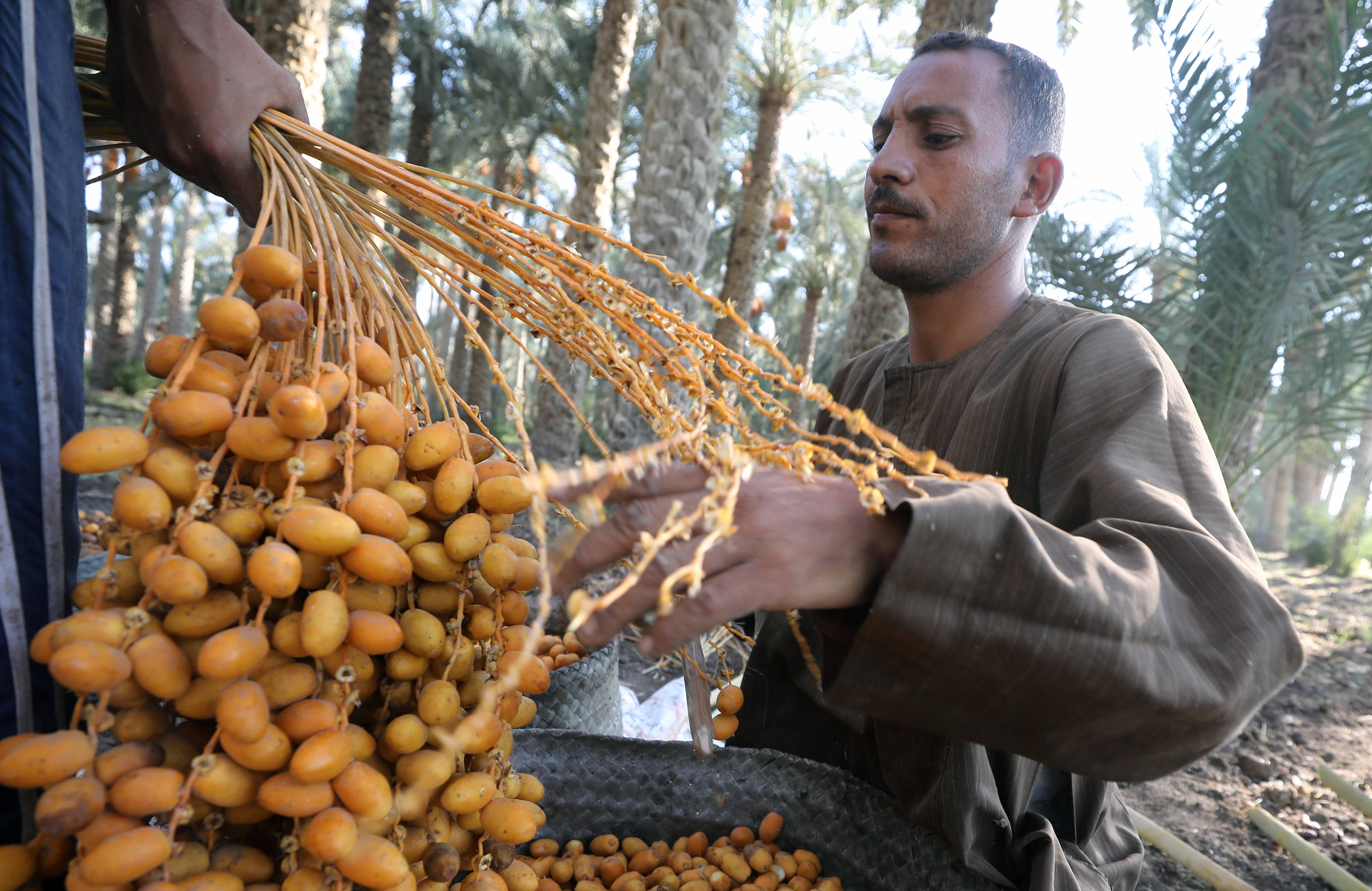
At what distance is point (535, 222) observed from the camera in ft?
55.9

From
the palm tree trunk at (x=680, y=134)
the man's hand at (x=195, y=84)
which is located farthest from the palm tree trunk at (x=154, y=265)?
the man's hand at (x=195, y=84)

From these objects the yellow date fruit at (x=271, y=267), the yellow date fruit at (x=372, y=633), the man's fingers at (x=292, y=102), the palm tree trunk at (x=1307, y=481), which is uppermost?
the man's fingers at (x=292, y=102)

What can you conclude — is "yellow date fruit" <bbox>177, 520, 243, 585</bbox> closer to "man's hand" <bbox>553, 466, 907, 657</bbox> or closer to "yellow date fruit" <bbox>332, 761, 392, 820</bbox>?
"yellow date fruit" <bbox>332, 761, 392, 820</bbox>

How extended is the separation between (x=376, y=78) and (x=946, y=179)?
21.7ft

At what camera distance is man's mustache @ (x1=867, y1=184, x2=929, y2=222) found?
1.72 meters

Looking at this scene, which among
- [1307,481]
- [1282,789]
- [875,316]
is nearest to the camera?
[1282,789]

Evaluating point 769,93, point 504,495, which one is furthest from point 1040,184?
point 769,93

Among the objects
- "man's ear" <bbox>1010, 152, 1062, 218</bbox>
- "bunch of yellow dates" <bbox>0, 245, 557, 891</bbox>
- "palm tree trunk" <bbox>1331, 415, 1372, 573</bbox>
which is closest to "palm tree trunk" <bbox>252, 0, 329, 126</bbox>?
"man's ear" <bbox>1010, 152, 1062, 218</bbox>

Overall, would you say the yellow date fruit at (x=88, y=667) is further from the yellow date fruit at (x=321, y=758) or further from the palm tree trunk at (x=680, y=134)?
the palm tree trunk at (x=680, y=134)

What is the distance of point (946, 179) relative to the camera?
172 cm

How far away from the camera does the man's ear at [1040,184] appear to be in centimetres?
183

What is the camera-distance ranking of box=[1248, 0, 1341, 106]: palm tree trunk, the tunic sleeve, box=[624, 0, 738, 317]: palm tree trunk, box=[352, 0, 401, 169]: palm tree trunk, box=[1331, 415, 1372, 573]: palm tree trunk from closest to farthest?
the tunic sleeve < box=[624, 0, 738, 317]: palm tree trunk < box=[1248, 0, 1341, 106]: palm tree trunk < box=[352, 0, 401, 169]: palm tree trunk < box=[1331, 415, 1372, 573]: palm tree trunk

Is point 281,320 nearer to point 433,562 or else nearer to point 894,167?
point 433,562

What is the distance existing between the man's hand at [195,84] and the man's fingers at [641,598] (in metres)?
0.81
